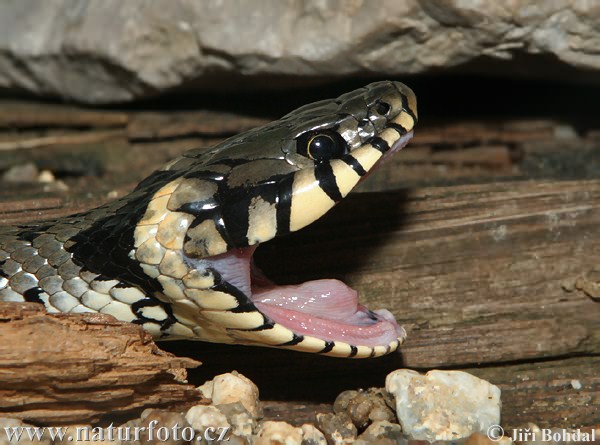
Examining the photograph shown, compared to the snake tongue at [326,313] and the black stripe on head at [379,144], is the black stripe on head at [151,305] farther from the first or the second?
the black stripe on head at [379,144]

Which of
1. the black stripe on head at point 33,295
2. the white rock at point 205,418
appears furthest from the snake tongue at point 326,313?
the black stripe on head at point 33,295

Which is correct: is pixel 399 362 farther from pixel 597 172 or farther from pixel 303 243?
pixel 597 172

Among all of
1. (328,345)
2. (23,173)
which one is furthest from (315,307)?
(23,173)

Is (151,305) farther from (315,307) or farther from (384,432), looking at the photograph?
(384,432)

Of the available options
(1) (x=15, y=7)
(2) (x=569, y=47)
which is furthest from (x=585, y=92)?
(1) (x=15, y=7)

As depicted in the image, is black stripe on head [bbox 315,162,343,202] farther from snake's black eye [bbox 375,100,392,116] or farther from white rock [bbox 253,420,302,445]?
white rock [bbox 253,420,302,445]

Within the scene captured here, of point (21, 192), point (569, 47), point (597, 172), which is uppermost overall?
point (569, 47)
